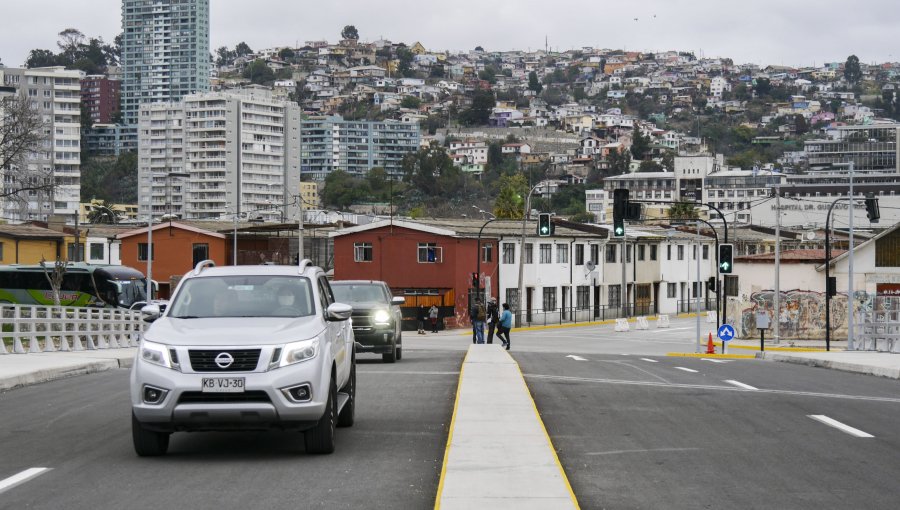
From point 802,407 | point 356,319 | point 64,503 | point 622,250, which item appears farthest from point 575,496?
point 622,250

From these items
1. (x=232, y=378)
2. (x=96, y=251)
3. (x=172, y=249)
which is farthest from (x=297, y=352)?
(x=96, y=251)

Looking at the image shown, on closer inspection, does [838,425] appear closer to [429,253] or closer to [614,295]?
[429,253]

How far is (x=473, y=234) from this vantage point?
271 ft

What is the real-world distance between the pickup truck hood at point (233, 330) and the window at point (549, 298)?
254 feet

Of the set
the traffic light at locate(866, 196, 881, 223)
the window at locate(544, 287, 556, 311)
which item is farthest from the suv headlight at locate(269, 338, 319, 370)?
the window at locate(544, 287, 556, 311)

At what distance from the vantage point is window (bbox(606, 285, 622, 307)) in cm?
9856

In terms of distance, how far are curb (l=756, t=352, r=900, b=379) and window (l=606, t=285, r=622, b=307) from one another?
5987cm

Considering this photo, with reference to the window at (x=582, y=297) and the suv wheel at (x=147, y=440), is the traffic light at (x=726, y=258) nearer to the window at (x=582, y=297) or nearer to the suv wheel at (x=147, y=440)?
the suv wheel at (x=147, y=440)

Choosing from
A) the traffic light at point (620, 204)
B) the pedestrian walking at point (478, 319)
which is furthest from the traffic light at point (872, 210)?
the pedestrian walking at point (478, 319)

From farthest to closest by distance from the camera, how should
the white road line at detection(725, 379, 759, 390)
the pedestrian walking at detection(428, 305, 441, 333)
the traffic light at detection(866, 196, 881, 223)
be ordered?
the pedestrian walking at detection(428, 305, 441, 333), the traffic light at detection(866, 196, 881, 223), the white road line at detection(725, 379, 759, 390)

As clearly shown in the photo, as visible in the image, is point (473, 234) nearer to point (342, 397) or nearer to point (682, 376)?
point (682, 376)

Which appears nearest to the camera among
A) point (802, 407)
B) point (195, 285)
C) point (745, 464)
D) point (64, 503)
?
point (64, 503)

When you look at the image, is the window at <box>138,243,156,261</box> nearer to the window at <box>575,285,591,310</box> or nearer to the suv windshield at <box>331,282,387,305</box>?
the window at <box>575,285,591,310</box>

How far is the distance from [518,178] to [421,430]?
529 ft
